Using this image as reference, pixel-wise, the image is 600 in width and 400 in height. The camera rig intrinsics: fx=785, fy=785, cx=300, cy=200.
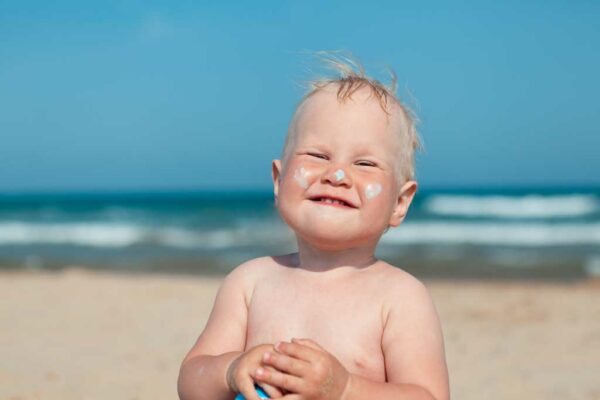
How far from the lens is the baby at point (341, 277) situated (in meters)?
2.50

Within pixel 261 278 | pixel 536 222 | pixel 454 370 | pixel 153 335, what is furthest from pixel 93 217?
pixel 261 278

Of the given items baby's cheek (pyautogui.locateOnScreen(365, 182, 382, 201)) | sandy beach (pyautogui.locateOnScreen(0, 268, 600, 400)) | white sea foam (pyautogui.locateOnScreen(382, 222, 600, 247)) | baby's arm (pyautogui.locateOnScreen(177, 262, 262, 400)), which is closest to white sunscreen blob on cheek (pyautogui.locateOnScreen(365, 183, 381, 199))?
baby's cheek (pyautogui.locateOnScreen(365, 182, 382, 201))

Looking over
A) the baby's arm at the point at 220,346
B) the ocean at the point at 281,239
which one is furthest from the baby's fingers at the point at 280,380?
the ocean at the point at 281,239

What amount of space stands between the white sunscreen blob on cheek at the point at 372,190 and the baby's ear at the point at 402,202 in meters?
0.19

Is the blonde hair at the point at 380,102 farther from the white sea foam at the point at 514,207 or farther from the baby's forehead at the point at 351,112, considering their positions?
the white sea foam at the point at 514,207

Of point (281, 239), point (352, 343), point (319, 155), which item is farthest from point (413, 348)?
point (281, 239)

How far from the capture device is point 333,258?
271cm

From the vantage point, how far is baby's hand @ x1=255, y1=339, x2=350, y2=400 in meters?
2.17

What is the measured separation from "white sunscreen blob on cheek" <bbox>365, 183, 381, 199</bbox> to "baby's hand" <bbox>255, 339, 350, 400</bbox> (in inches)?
23.4

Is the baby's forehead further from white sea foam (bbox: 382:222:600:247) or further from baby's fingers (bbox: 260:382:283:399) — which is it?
white sea foam (bbox: 382:222:600:247)

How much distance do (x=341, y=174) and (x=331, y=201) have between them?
10 cm

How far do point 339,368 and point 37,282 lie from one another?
1022 cm

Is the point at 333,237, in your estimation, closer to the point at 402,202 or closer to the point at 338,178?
the point at 338,178

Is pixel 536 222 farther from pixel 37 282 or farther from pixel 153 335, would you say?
pixel 153 335
